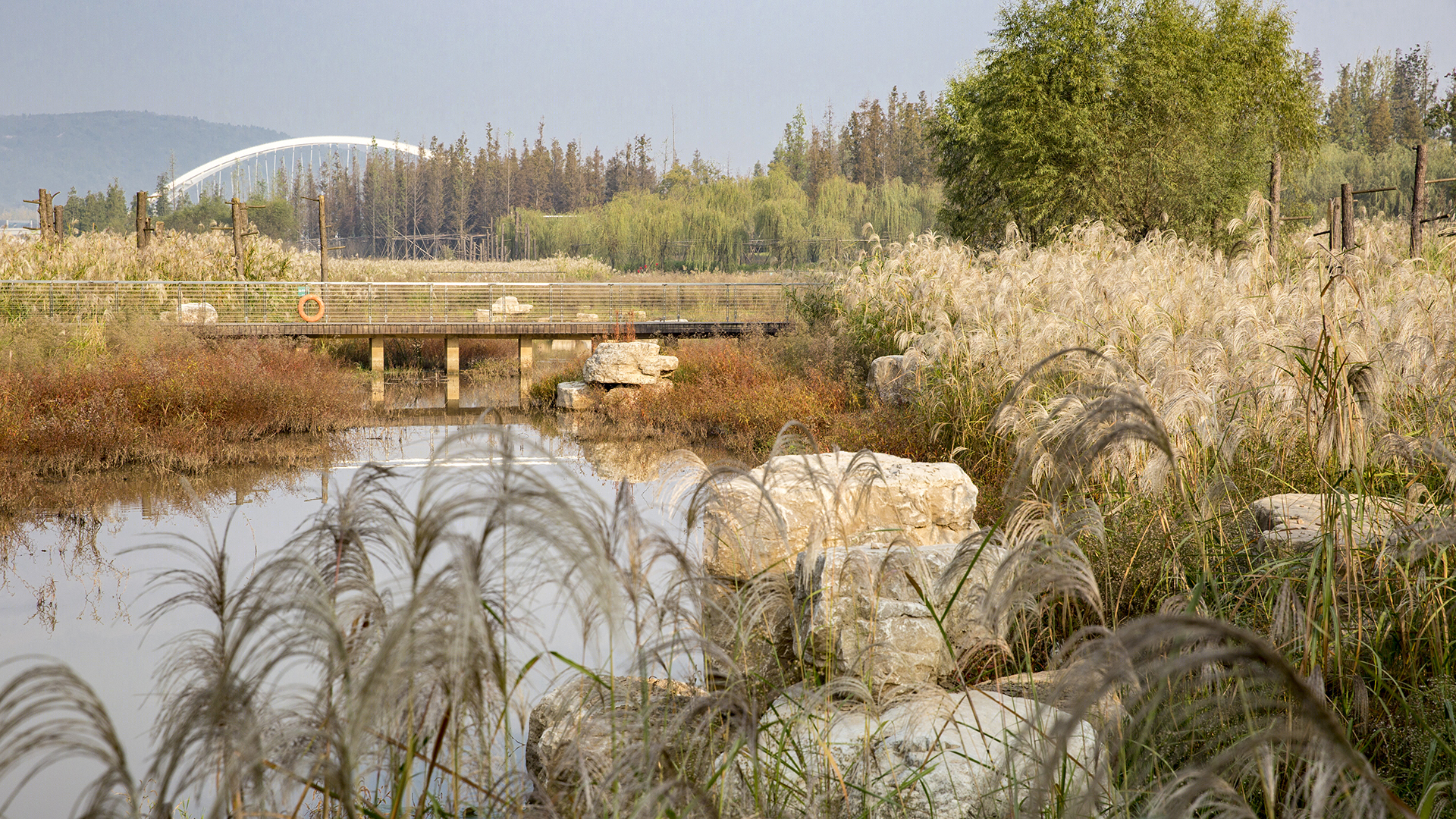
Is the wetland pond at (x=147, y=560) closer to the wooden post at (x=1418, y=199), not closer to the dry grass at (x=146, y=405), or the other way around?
the dry grass at (x=146, y=405)

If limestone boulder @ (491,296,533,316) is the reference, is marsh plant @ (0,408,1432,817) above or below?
below

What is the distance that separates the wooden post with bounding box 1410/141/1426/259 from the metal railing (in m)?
8.97

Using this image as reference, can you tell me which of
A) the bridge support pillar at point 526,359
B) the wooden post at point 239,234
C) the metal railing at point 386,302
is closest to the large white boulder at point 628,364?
the metal railing at point 386,302

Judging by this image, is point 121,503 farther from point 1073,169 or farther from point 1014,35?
point 1014,35

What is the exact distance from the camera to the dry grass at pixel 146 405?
9.90 meters

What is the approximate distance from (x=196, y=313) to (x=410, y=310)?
4.33 m

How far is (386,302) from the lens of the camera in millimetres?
21094

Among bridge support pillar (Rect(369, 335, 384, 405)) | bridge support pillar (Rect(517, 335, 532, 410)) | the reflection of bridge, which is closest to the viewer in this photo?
the reflection of bridge

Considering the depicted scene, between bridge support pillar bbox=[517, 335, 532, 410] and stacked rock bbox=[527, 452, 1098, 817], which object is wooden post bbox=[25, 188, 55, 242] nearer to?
bridge support pillar bbox=[517, 335, 532, 410]

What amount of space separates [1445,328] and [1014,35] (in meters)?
18.2

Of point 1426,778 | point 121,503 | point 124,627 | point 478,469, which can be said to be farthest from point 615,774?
point 121,503

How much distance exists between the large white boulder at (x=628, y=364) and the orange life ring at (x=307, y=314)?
24.8 ft

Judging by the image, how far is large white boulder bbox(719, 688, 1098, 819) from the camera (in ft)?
6.71

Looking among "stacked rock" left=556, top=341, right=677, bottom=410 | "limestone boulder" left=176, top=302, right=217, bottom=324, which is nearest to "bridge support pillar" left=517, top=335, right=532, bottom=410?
"stacked rock" left=556, top=341, right=677, bottom=410
